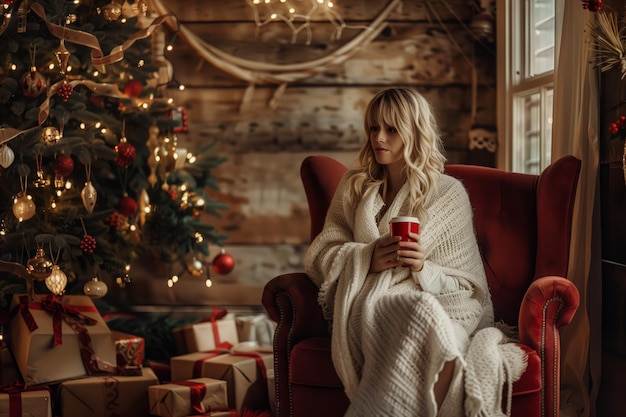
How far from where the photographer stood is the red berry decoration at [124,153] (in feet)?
13.0

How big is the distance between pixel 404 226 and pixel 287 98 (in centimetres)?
215

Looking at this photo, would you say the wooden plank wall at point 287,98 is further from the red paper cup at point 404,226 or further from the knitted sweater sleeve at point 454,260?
the red paper cup at point 404,226

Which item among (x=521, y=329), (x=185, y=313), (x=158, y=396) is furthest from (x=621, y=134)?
(x=185, y=313)

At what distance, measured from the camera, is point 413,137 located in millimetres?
3129

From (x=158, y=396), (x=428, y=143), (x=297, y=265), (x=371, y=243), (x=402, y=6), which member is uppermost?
(x=402, y=6)

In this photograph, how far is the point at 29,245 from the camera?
12.4 feet

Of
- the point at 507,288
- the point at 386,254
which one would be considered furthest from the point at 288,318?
the point at 507,288

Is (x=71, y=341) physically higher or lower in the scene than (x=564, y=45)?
lower

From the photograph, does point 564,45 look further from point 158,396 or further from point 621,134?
point 158,396

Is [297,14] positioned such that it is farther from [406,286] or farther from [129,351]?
[406,286]

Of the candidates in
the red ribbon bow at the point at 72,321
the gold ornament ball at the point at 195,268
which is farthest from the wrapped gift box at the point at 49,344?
the gold ornament ball at the point at 195,268

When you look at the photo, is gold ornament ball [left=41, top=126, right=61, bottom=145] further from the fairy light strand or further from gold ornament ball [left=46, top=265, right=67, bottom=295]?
the fairy light strand

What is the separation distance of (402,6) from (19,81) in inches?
84.3

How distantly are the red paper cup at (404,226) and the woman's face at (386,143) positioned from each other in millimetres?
407
